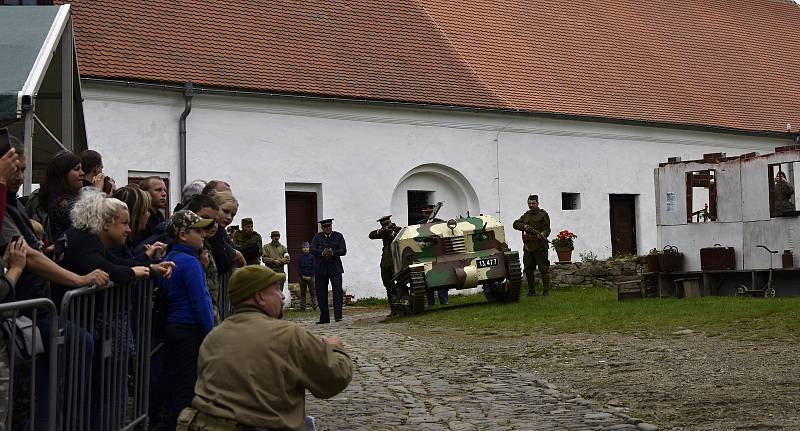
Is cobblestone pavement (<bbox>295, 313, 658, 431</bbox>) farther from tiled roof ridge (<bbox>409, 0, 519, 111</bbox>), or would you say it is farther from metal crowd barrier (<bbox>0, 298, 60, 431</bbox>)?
tiled roof ridge (<bbox>409, 0, 519, 111</bbox>)

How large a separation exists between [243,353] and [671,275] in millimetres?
17774

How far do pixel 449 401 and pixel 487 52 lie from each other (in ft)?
77.0

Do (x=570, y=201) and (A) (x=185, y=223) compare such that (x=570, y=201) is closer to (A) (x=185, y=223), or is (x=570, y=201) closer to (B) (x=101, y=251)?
(A) (x=185, y=223)

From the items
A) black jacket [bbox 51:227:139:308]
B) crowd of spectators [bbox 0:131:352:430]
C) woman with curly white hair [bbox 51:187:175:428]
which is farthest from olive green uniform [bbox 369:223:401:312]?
black jacket [bbox 51:227:139:308]

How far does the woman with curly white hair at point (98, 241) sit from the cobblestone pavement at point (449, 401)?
2.44m

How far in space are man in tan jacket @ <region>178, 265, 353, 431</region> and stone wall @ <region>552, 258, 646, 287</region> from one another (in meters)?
23.0

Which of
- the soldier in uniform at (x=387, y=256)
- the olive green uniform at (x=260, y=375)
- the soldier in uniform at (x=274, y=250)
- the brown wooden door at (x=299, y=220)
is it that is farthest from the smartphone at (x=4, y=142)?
the brown wooden door at (x=299, y=220)

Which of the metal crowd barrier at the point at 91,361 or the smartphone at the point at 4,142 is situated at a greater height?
the smartphone at the point at 4,142

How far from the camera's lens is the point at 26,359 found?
19.1ft

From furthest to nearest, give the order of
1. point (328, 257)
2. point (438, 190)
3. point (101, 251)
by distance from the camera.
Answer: point (438, 190) < point (328, 257) < point (101, 251)

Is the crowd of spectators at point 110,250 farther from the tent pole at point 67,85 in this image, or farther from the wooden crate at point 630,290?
the wooden crate at point 630,290

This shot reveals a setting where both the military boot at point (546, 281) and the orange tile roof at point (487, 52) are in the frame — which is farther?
the orange tile roof at point (487, 52)

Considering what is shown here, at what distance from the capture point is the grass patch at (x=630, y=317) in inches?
598

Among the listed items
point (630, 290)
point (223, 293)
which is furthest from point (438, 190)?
point (223, 293)
